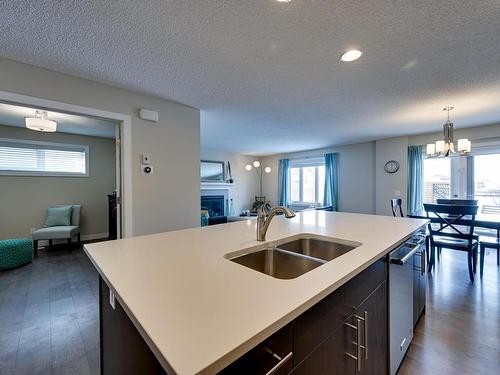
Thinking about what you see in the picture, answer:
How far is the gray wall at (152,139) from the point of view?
209cm

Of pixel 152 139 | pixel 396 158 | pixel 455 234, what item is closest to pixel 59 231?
pixel 152 139

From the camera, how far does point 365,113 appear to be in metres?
3.28

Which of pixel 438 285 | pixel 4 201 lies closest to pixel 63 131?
pixel 4 201

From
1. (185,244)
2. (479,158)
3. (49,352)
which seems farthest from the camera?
(479,158)

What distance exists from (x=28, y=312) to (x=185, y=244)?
216 cm

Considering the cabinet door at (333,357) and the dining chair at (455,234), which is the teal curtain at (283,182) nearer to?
the dining chair at (455,234)

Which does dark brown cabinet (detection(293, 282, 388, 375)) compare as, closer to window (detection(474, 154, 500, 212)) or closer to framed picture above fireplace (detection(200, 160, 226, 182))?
window (detection(474, 154, 500, 212))

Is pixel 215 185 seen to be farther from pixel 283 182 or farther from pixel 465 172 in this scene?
pixel 465 172

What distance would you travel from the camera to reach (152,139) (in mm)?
2785

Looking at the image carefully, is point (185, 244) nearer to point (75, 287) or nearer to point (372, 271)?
point (372, 271)

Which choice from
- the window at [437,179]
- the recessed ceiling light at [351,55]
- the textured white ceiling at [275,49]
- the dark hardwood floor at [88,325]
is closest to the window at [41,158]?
the dark hardwood floor at [88,325]

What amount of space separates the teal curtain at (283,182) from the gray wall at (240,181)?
1.02m

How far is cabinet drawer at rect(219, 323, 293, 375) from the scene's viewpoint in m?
0.53

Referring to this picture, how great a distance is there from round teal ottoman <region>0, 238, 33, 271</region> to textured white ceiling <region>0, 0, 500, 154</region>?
2.80 meters
